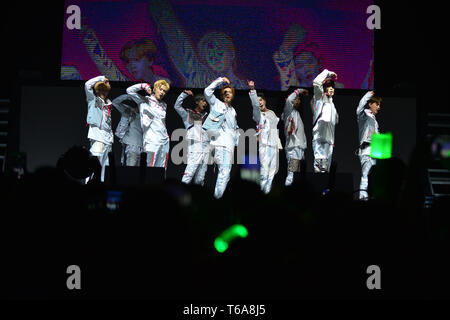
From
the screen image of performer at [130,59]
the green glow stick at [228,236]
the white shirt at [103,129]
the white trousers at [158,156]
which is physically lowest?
the green glow stick at [228,236]

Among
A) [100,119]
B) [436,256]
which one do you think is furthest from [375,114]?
[436,256]

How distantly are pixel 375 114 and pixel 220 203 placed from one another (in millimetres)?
6815

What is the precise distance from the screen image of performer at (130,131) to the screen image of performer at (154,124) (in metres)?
0.25

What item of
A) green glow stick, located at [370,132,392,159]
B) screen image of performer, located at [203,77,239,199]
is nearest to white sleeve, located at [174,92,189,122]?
screen image of performer, located at [203,77,239,199]

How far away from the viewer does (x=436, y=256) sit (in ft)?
7.72

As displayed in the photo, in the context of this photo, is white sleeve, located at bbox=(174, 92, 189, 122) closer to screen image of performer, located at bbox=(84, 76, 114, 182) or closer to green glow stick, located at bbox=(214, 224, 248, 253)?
screen image of performer, located at bbox=(84, 76, 114, 182)

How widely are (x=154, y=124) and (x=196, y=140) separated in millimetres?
719

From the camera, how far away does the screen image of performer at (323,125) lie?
27.5 ft

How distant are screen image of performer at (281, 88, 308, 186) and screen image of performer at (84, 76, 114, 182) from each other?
9.80ft

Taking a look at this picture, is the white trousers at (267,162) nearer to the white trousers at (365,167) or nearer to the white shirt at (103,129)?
the white trousers at (365,167)

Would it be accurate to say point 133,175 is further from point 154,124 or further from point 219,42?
point 219,42

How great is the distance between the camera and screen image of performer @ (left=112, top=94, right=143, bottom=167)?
844 centimetres

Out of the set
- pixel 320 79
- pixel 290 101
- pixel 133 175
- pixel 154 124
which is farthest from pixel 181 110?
pixel 133 175

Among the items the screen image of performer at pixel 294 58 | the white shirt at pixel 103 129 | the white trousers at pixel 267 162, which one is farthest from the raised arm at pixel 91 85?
the screen image of performer at pixel 294 58
